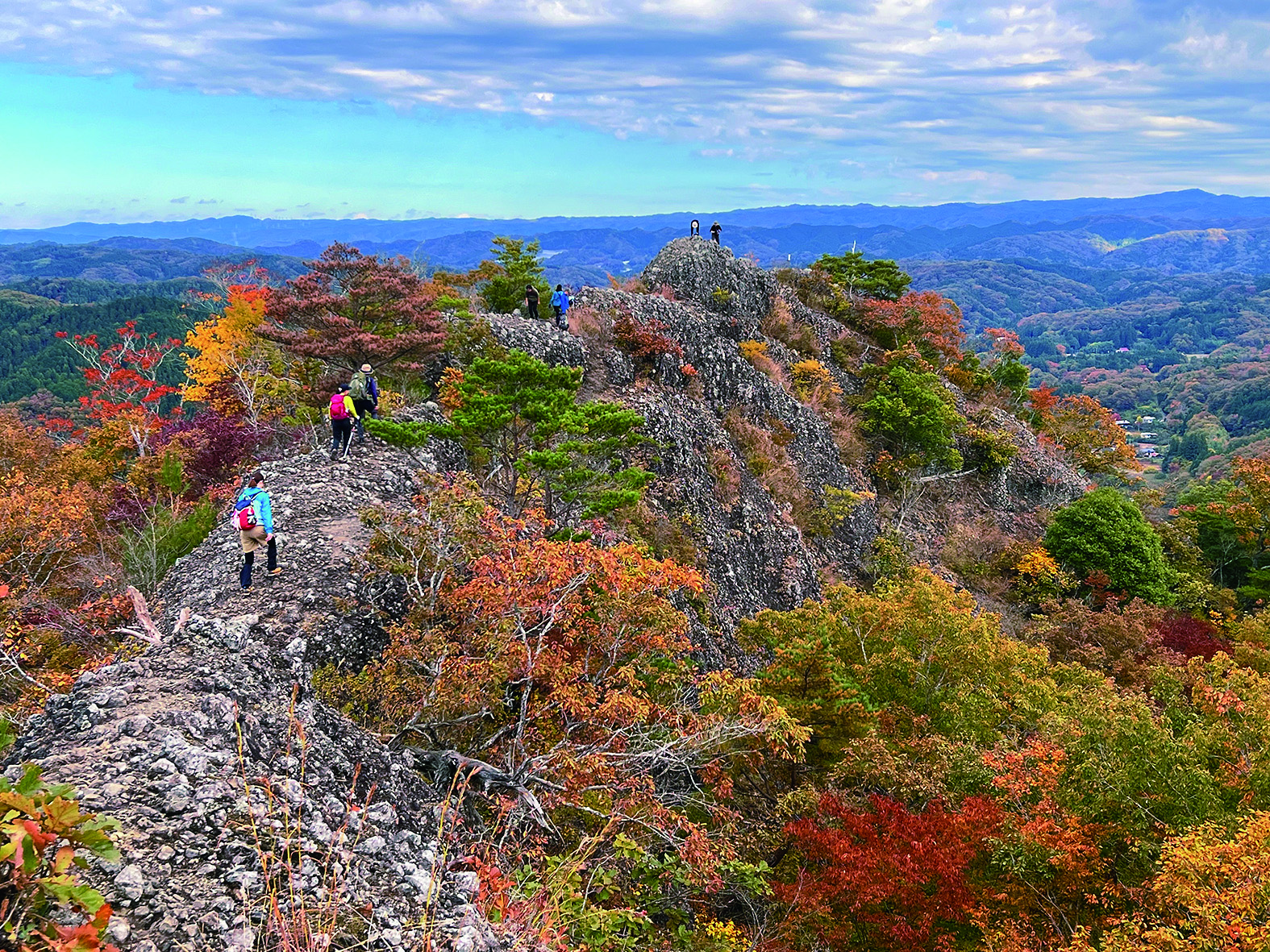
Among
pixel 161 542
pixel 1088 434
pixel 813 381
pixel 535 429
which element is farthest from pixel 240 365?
pixel 1088 434

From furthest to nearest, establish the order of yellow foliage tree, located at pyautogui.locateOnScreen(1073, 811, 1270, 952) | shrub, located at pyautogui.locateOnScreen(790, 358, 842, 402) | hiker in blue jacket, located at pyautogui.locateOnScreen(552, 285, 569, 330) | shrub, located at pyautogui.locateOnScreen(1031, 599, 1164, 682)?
shrub, located at pyautogui.locateOnScreen(790, 358, 842, 402) < hiker in blue jacket, located at pyautogui.locateOnScreen(552, 285, 569, 330) < shrub, located at pyautogui.locateOnScreen(1031, 599, 1164, 682) < yellow foliage tree, located at pyautogui.locateOnScreen(1073, 811, 1270, 952)

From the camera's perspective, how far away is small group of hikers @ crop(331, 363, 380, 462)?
44.7ft

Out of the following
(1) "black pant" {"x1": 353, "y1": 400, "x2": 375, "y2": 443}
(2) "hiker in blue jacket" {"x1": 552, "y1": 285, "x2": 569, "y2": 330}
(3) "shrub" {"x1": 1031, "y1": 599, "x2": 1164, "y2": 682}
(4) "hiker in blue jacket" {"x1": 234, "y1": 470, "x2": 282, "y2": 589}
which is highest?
(2) "hiker in blue jacket" {"x1": 552, "y1": 285, "x2": 569, "y2": 330}

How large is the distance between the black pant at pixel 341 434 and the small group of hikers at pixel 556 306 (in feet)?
36.5

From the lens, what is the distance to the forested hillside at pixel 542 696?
533 centimetres

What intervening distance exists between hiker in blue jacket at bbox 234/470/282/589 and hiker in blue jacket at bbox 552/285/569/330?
15.1 m

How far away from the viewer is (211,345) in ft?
76.7

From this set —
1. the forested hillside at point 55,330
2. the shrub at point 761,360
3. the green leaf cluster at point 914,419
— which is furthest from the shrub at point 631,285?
the forested hillside at point 55,330

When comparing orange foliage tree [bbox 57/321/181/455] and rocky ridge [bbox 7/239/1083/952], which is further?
orange foliage tree [bbox 57/321/181/455]

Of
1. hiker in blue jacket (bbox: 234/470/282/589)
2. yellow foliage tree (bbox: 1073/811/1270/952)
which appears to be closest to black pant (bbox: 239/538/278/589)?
hiker in blue jacket (bbox: 234/470/282/589)

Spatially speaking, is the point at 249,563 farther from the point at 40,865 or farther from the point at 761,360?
the point at 761,360

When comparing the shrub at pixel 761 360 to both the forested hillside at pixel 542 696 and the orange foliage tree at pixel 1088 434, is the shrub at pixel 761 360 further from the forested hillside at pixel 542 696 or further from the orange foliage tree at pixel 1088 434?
the orange foliage tree at pixel 1088 434

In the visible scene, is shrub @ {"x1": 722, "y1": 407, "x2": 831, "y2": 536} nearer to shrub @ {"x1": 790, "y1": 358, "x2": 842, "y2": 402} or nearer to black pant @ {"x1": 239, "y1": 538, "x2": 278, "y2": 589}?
shrub @ {"x1": 790, "y1": 358, "x2": 842, "y2": 402}

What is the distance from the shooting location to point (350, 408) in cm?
1366
